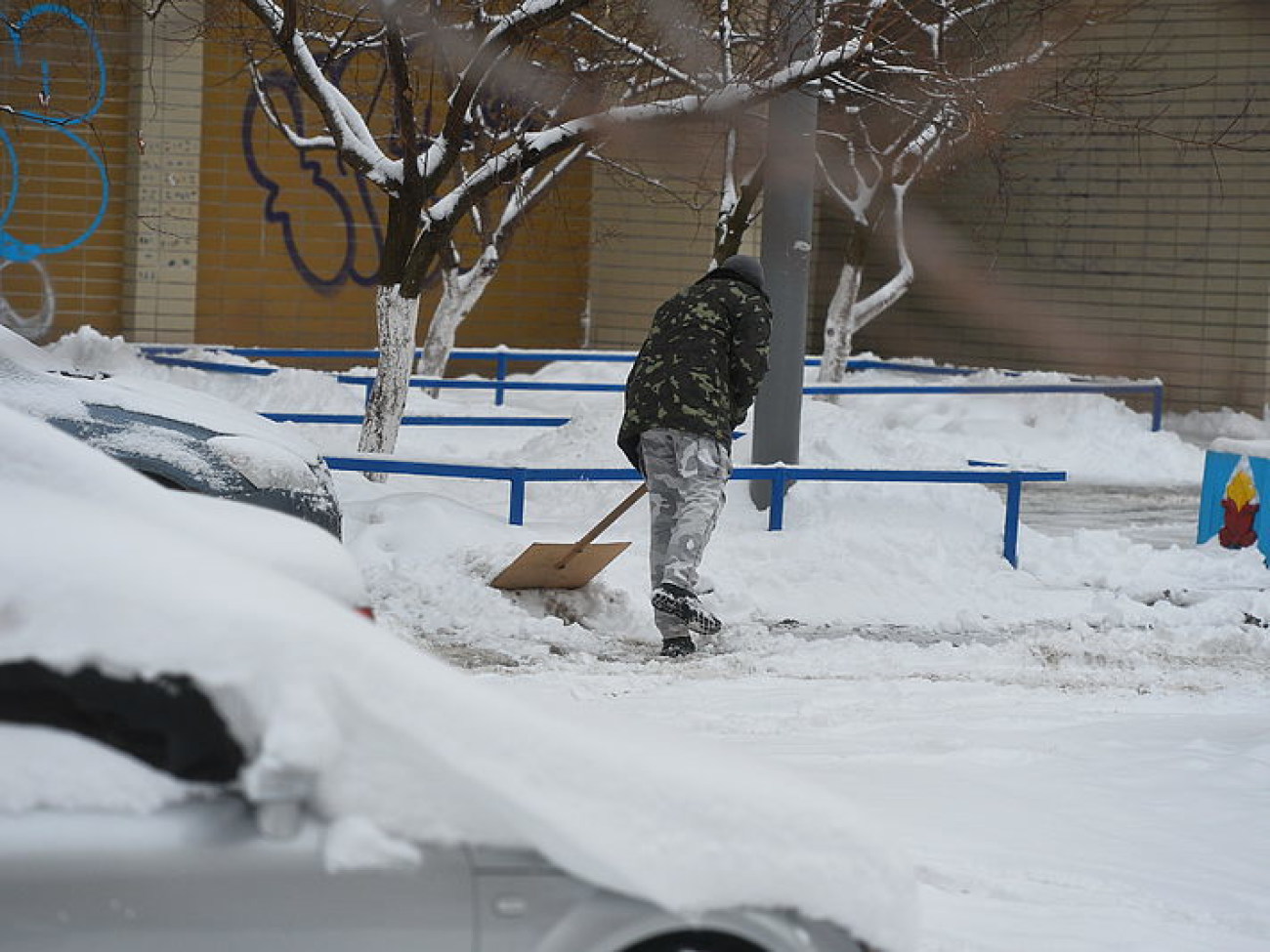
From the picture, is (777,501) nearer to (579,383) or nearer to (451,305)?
(451,305)

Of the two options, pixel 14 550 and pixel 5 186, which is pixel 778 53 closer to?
pixel 14 550

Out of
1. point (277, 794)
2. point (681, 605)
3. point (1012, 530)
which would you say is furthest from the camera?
point (1012, 530)

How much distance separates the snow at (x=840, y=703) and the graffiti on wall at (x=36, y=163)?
552 cm

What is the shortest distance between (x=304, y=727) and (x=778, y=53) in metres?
7.94

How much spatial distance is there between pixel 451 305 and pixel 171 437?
8.44 metres

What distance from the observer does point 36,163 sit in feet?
63.8

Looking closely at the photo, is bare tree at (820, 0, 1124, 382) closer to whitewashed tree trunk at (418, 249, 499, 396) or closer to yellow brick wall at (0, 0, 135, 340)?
whitewashed tree trunk at (418, 249, 499, 396)

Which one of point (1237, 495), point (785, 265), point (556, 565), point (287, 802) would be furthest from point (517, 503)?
point (287, 802)

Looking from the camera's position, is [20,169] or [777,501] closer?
[777,501]

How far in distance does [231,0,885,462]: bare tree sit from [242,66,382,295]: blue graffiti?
21.7 ft

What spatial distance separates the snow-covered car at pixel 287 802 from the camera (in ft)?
9.89

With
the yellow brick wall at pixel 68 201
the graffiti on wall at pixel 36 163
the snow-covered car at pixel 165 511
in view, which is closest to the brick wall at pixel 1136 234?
the yellow brick wall at pixel 68 201

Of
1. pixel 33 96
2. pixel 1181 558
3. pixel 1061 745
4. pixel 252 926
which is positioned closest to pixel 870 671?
pixel 1061 745

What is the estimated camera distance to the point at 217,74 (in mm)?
19781
